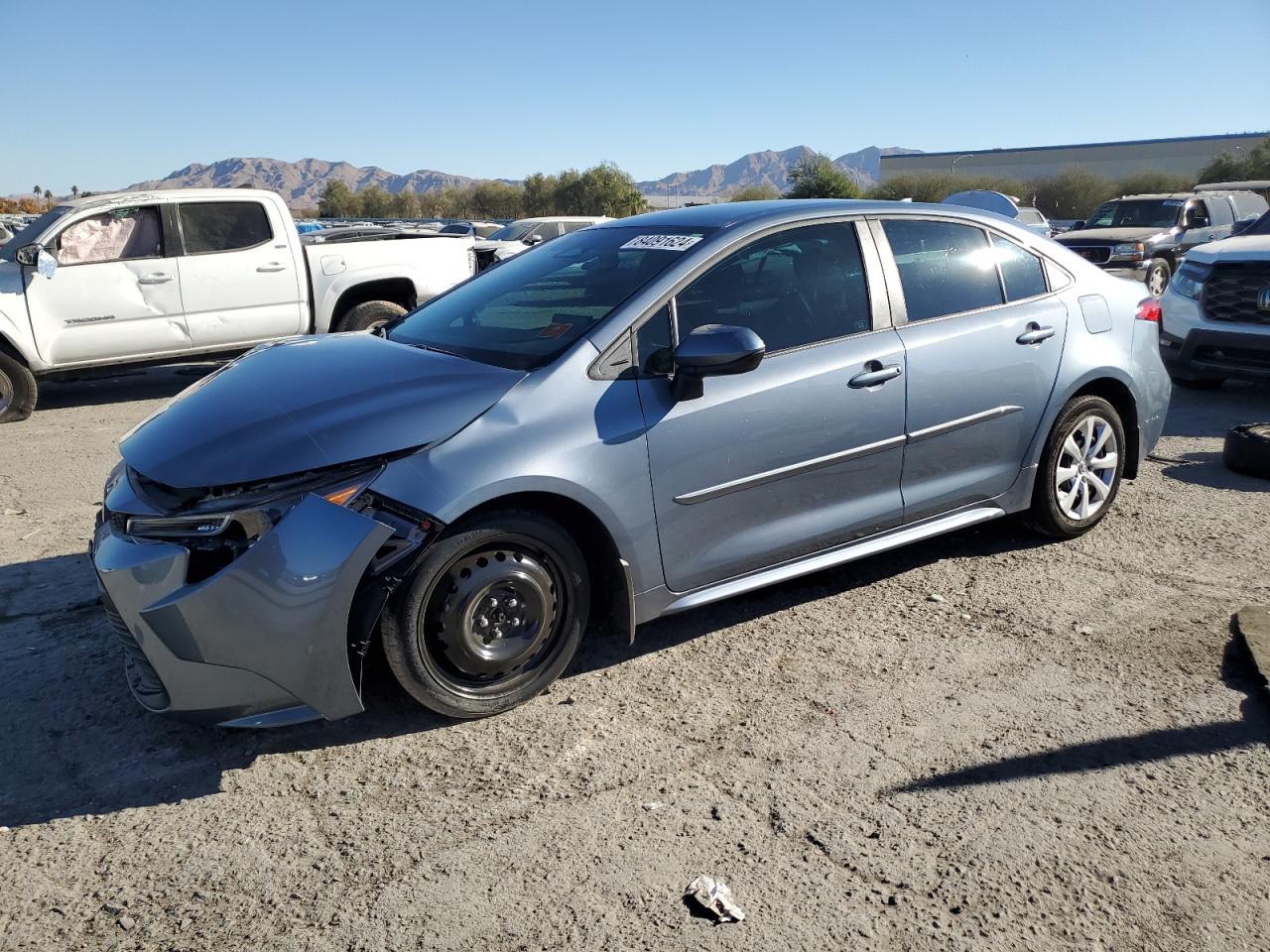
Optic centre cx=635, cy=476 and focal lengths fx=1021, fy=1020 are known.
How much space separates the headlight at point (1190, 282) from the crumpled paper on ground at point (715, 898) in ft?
27.4

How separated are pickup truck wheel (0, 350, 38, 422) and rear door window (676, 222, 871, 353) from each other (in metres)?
7.37

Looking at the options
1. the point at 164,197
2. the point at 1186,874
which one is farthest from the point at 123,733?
the point at 164,197

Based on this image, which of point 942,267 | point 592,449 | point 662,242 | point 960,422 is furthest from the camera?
point 942,267

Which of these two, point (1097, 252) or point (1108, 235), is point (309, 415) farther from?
point (1108, 235)

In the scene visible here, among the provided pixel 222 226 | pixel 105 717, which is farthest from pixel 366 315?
pixel 105 717

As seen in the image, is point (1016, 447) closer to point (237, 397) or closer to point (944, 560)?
point (944, 560)

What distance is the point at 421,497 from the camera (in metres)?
3.20

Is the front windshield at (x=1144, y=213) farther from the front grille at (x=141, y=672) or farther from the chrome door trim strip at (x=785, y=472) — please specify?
the front grille at (x=141, y=672)

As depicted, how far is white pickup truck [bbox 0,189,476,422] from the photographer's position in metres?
8.88

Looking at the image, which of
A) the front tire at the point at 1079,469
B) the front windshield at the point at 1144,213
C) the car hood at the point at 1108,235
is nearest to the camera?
the front tire at the point at 1079,469

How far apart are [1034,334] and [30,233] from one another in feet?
28.0

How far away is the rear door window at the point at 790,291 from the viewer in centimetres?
398

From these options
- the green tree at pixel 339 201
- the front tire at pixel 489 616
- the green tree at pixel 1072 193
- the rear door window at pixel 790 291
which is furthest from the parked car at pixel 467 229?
the green tree at pixel 339 201

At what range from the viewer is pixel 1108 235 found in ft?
55.2
